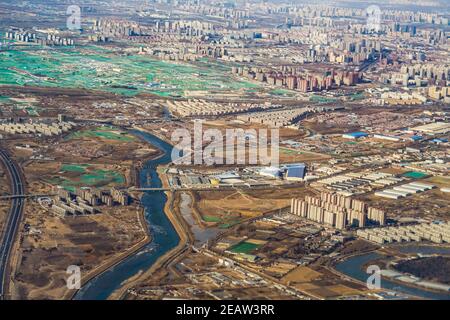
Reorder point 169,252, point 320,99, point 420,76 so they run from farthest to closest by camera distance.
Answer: point 420,76
point 320,99
point 169,252

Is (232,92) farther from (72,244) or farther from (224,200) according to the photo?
(72,244)

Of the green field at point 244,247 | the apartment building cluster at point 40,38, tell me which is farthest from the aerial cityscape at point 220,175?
the apartment building cluster at point 40,38

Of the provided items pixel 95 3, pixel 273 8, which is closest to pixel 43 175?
pixel 95 3

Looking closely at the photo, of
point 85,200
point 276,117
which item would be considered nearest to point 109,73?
point 276,117

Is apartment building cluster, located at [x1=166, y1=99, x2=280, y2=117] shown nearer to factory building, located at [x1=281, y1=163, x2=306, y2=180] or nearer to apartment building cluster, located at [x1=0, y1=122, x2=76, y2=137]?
apartment building cluster, located at [x1=0, y1=122, x2=76, y2=137]

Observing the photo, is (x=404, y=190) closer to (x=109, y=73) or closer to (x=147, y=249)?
(x=147, y=249)

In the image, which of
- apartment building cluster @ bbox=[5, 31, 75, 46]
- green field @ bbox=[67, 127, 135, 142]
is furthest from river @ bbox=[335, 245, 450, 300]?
apartment building cluster @ bbox=[5, 31, 75, 46]
